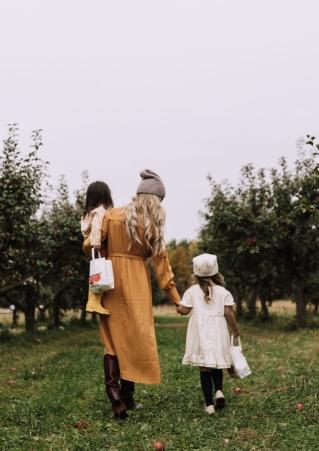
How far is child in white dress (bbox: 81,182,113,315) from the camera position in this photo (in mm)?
7371

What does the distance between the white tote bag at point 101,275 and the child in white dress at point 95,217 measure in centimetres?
25

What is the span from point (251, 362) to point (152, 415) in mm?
5857

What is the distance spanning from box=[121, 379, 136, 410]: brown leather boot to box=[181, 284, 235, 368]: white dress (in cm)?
73

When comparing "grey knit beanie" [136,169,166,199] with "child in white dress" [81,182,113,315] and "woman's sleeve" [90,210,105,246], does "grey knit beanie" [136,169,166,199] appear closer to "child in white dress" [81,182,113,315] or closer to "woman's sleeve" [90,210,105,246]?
"child in white dress" [81,182,113,315]

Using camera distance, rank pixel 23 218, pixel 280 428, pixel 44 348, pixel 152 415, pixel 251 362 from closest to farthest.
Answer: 1. pixel 280 428
2. pixel 152 415
3. pixel 251 362
4. pixel 23 218
5. pixel 44 348

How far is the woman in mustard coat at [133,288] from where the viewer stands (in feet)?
24.1

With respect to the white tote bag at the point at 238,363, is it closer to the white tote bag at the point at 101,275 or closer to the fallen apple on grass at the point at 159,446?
the white tote bag at the point at 101,275

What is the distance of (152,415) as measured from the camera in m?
7.28

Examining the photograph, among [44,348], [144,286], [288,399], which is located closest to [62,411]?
[144,286]

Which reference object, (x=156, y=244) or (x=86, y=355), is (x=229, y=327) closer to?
(x=156, y=244)

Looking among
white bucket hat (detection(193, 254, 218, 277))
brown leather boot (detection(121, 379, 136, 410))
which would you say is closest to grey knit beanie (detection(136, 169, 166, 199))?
white bucket hat (detection(193, 254, 218, 277))

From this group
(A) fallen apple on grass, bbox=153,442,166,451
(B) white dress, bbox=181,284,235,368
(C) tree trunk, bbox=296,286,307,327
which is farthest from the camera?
(C) tree trunk, bbox=296,286,307,327

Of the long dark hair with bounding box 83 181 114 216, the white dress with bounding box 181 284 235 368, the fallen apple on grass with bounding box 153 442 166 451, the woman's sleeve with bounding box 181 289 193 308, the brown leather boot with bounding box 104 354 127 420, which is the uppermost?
the long dark hair with bounding box 83 181 114 216

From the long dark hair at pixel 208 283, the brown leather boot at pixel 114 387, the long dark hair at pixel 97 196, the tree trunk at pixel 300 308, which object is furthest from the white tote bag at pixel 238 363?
the tree trunk at pixel 300 308
